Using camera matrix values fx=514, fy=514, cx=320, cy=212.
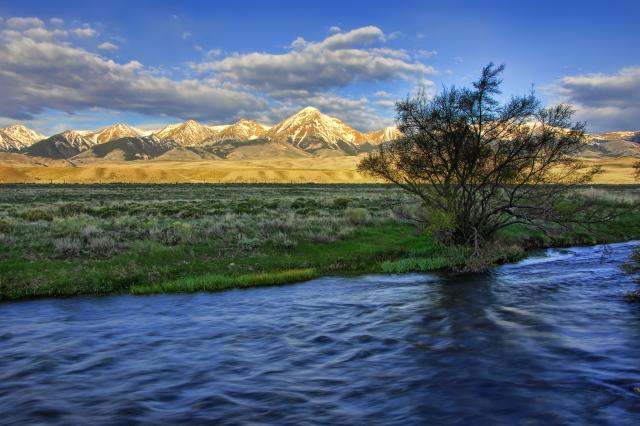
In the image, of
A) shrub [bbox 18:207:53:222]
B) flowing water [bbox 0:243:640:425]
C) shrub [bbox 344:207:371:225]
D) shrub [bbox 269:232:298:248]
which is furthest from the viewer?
shrub [bbox 18:207:53:222]

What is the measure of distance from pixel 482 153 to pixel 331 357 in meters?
15.7

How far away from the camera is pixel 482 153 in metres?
24.7

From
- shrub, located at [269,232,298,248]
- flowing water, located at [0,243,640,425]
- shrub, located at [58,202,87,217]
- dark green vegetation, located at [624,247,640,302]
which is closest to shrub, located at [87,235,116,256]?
flowing water, located at [0,243,640,425]

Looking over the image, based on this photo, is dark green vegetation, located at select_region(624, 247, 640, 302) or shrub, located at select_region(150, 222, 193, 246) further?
shrub, located at select_region(150, 222, 193, 246)

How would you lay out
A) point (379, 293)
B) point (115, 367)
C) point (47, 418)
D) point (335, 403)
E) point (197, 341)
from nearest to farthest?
1. point (47, 418)
2. point (335, 403)
3. point (115, 367)
4. point (197, 341)
5. point (379, 293)

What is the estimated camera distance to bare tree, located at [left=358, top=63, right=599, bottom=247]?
931 inches

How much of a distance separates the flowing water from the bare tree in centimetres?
644

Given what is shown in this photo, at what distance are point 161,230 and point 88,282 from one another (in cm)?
864

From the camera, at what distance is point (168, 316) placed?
16281mm

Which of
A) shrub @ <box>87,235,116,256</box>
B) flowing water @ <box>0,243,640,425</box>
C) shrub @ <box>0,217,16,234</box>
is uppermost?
shrub @ <box>0,217,16,234</box>

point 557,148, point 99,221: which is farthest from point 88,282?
point 557,148

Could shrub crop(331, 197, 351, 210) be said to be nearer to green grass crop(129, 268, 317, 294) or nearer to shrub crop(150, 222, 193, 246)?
shrub crop(150, 222, 193, 246)

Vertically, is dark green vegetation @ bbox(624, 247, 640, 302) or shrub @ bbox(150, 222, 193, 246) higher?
shrub @ bbox(150, 222, 193, 246)

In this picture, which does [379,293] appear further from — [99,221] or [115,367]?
[99,221]
